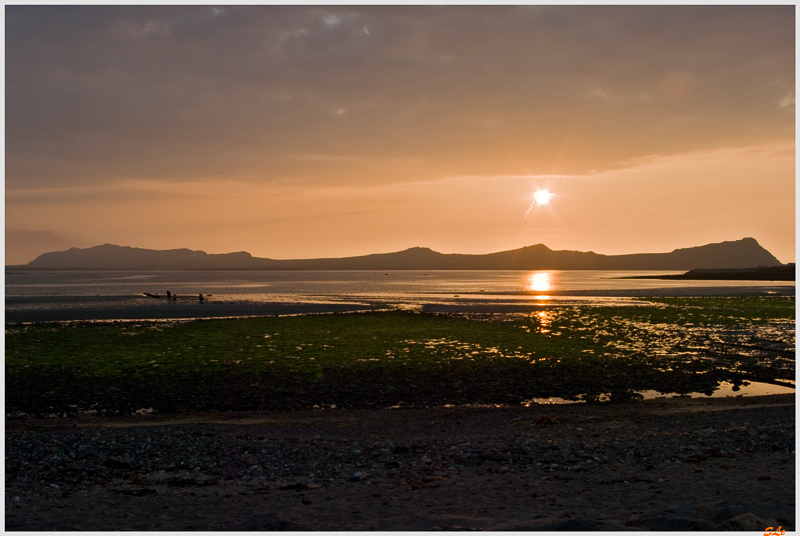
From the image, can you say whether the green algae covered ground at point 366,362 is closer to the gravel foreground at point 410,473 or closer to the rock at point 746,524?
the gravel foreground at point 410,473

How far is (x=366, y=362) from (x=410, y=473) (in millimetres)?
15236

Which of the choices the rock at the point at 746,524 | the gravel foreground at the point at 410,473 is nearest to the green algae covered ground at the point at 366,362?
the gravel foreground at the point at 410,473

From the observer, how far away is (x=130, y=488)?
10688mm

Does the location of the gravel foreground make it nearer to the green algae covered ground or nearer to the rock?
the rock

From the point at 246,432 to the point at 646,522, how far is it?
10.2 metres

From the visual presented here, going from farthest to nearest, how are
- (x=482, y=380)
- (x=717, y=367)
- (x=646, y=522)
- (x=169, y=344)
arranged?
(x=169, y=344)
(x=717, y=367)
(x=482, y=380)
(x=646, y=522)

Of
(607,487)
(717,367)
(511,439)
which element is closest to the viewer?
(607,487)

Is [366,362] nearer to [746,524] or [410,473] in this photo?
[410,473]

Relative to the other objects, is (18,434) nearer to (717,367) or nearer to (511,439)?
(511,439)

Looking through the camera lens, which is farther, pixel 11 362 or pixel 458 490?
pixel 11 362

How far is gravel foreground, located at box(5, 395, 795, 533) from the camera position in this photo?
9.06 metres

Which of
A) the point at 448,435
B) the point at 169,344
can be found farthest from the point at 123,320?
the point at 448,435

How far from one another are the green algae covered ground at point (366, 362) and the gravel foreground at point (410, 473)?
331cm

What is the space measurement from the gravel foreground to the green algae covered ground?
3.31 meters
